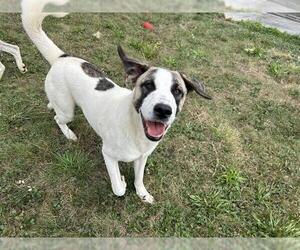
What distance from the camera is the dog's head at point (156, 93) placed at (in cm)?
257

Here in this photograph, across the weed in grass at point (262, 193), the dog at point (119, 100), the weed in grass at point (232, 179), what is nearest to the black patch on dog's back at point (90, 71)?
the dog at point (119, 100)

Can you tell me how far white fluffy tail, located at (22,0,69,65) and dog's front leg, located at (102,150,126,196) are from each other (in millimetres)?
1167

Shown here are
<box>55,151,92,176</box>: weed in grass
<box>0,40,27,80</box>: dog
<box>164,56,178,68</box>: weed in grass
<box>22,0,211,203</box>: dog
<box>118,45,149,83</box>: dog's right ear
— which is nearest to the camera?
<box>22,0,211,203</box>: dog

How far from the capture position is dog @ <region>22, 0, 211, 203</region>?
2680 mm

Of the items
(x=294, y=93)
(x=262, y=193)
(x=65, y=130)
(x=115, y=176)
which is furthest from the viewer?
(x=294, y=93)

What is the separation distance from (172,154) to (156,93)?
168 centimetres

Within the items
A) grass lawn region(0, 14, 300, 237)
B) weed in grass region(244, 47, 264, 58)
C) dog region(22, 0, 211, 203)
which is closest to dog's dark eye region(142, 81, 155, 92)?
dog region(22, 0, 211, 203)

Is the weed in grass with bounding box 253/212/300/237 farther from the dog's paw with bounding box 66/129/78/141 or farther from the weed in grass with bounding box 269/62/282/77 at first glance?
the weed in grass with bounding box 269/62/282/77

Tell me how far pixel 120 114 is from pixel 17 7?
1.56 m

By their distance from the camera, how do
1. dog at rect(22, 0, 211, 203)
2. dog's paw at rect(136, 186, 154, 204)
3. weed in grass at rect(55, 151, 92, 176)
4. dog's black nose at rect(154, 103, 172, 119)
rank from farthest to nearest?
weed in grass at rect(55, 151, 92, 176) < dog's paw at rect(136, 186, 154, 204) < dog at rect(22, 0, 211, 203) < dog's black nose at rect(154, 103, 172, 119)

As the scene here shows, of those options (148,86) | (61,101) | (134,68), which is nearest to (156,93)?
(148,86)

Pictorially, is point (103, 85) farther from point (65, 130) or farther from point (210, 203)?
point (210, 203)

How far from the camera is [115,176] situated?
338 cm

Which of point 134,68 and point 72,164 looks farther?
point 72,164
